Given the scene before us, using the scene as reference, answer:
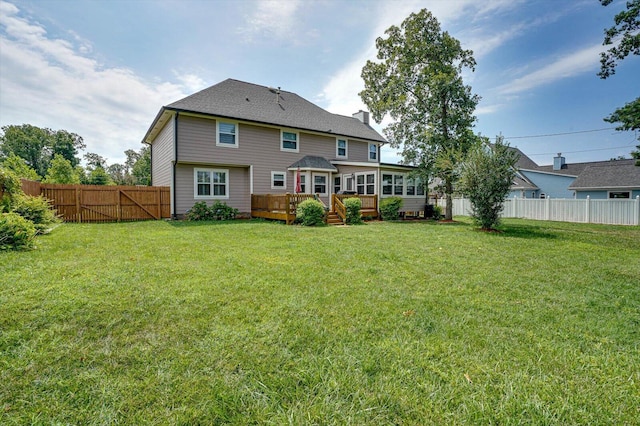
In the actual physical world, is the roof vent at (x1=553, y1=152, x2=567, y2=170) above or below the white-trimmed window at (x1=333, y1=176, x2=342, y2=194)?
above

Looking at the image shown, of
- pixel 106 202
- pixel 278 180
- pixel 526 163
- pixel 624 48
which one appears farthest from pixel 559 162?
pixel 106 202

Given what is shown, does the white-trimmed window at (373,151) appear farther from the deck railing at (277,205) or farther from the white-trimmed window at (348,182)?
the deck railing at (277,205)

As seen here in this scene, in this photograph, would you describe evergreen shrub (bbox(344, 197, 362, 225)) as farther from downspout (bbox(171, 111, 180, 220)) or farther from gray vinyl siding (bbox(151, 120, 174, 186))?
gray vinyl siding (bbox(151, 120, 174, 186))

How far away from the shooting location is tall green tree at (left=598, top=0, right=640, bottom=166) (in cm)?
906

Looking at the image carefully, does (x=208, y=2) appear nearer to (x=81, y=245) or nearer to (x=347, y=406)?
(x=81, y=245)

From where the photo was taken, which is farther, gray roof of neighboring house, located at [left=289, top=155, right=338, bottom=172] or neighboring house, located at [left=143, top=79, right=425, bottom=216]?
gray roof of neighboring house, located at [left=289, top=155, right=338, bottom=172]

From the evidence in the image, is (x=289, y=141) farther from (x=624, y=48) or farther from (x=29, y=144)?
(x=29, y=144)

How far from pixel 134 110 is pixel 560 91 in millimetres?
29858

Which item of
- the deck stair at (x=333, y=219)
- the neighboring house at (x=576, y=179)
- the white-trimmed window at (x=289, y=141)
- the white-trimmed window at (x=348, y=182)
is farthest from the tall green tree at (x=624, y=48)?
the white-trimmed window at (x=289, y=141)

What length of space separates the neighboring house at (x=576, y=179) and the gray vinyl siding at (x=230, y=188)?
14.6 meters

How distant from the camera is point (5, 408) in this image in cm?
174

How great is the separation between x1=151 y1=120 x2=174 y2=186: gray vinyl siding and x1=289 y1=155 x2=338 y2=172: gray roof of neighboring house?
6.27 meters

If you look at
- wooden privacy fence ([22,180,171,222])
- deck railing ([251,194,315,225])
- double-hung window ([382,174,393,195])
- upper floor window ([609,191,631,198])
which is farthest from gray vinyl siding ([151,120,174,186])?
upper floor window ([609,191,631,198])

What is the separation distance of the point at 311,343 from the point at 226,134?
1389cm
